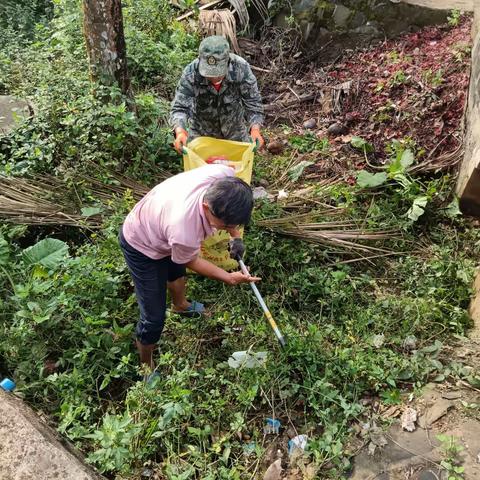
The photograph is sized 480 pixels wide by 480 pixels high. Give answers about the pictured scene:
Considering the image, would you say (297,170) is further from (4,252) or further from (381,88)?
(4,252)

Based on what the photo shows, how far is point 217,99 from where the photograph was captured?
4.02 meters

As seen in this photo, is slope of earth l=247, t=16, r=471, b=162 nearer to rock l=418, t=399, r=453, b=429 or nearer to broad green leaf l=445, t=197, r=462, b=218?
broad green leaf l=445, t=197, r=462, b=218

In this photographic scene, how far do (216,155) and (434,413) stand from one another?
2431 millimetres

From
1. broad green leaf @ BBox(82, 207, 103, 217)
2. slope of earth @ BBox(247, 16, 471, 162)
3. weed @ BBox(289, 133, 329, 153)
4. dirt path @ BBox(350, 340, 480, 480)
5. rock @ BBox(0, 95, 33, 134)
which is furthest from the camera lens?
weed @ BBox(289, 133, 329, 153)

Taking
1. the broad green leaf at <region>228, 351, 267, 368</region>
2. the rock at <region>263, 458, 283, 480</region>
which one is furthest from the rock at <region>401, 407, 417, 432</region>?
the broad green leaf at <region>228, 351, 267, 368</region>

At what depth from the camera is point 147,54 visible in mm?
5969

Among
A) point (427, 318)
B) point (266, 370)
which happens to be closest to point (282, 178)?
point (427, 318)

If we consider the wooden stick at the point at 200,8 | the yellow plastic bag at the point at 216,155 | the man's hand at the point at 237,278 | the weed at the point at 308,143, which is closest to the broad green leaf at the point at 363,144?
the weed at the point at 308,143

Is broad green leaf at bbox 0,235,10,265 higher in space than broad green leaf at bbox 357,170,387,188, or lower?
higher

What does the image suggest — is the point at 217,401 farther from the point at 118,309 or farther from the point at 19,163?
the point at 19,163

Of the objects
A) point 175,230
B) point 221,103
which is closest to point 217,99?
point 221,103

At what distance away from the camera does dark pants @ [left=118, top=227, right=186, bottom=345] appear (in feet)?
9.33

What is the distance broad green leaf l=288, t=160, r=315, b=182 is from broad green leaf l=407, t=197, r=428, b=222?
1.17 metres

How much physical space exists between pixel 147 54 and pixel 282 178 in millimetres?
2626
